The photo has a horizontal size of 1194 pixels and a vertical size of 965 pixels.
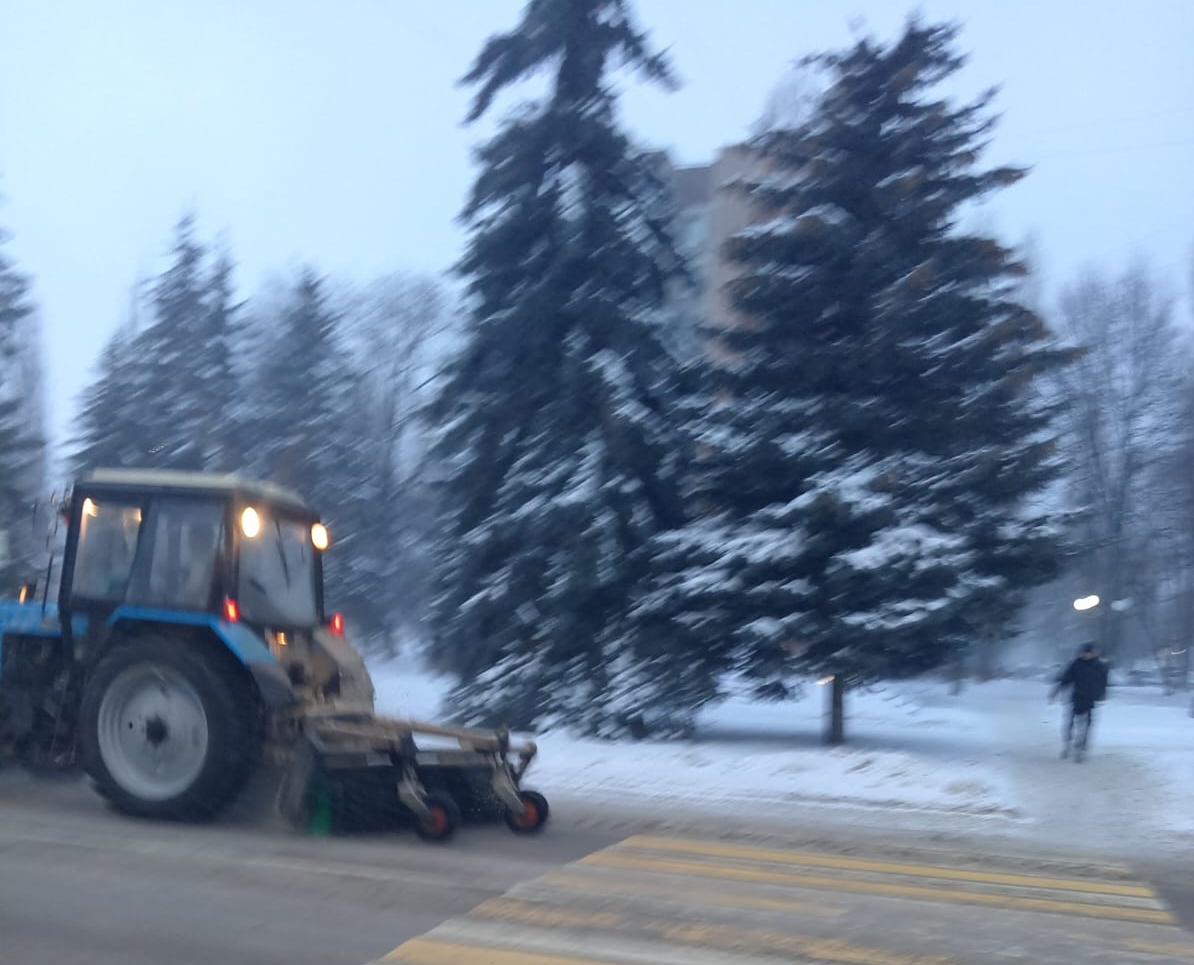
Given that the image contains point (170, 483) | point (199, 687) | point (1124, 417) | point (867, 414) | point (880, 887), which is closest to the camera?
point (880, 887)

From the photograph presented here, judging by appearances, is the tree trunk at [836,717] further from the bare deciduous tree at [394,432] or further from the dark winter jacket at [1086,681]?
the bare deciduous tree at [394,432]

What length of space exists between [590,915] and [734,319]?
12378 millimetres

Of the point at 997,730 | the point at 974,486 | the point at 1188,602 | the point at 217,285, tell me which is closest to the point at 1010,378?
the point at 974,486

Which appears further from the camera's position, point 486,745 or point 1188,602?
point 1188,602

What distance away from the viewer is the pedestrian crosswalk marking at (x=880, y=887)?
8555 millimetres

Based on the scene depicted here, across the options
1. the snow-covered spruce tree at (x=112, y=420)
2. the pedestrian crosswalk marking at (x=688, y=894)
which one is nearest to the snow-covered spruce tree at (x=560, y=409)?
the pedestrian crosswalk marking at (x=688, y=894)

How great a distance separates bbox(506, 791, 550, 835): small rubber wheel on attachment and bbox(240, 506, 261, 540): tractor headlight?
3.09 metres

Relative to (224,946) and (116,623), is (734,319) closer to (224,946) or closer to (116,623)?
(116,623)

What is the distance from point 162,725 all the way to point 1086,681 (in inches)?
494

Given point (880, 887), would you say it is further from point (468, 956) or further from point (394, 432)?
point (394, 432)

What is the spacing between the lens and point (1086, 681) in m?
18.0

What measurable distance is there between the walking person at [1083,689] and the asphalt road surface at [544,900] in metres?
7.24

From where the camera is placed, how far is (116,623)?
10719 mm

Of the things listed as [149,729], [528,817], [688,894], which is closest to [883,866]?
[688,894]
